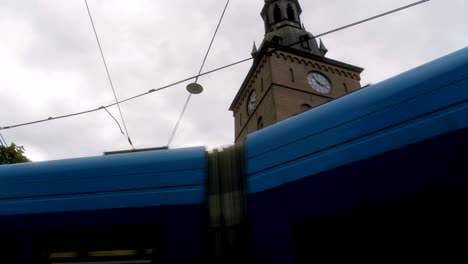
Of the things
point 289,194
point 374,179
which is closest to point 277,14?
point 289,194

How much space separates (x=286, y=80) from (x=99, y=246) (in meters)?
21.1

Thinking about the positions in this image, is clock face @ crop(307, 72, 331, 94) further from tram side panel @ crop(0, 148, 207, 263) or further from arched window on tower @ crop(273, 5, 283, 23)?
tram side panel @ crop(0, 148, 207, 263)

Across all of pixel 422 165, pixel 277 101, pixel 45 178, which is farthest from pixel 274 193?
pixel 277 101

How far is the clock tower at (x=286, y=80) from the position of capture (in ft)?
73.4

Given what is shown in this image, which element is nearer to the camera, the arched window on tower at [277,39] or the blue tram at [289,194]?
the blue tram at [289,194]

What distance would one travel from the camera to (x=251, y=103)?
26.7 meters

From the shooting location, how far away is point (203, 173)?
329cm

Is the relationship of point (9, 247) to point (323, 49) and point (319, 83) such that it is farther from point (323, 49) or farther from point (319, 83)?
point (323, 49)

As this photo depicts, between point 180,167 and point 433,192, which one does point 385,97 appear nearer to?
point 433,192

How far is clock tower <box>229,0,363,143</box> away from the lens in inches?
880

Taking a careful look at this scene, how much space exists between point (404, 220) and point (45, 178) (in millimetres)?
3278

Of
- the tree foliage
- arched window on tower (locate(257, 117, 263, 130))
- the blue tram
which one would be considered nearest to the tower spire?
arched window on tower (locate(257, 117, 263, 130))

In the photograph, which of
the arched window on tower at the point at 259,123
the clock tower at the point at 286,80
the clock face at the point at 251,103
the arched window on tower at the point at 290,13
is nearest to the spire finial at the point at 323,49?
the clock tower at the point at 286,80

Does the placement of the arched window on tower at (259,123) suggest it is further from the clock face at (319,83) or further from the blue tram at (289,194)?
the blue tram at (289,194)
